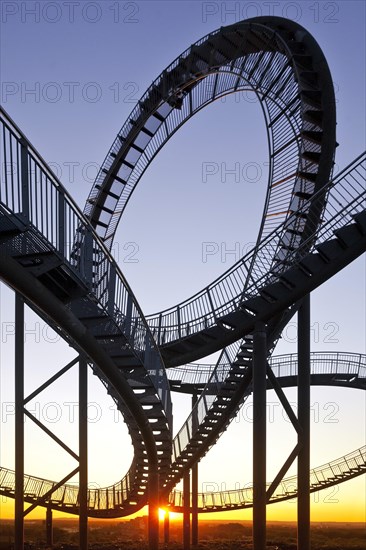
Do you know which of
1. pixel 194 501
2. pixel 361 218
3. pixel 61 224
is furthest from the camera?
pixel 194 501

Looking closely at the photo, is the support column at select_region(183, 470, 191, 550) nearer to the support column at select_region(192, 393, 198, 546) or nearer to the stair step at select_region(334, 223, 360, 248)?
the support column at select_region(192, 393, 198, 546)

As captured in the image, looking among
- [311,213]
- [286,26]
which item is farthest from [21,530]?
[286,26]

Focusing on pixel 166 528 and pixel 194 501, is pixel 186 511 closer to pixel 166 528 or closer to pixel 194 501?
pixel 194 501

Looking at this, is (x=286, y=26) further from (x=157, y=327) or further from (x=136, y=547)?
(x=136, y=547)

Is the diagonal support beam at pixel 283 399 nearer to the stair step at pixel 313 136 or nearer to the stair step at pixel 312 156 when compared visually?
the stair step at pixel 312 156

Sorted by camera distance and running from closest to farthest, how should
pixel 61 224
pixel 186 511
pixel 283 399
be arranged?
1. pixel 61 224
2. pixel 283 399
3. pixel 186 511

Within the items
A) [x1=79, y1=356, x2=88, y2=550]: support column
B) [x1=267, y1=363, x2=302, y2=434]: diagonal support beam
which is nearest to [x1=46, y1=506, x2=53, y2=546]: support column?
[x1=79, y1=356, x2=88, y2=550]: support column

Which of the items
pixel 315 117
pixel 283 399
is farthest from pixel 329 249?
pixel 315 117
